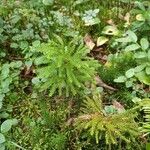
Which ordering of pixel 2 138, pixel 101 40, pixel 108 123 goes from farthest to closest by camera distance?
pixel 101 40
pixel 2 138
pixel 108 123

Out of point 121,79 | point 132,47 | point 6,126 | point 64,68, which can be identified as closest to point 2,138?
point 6,126

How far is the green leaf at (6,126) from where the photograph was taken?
9.45 ft

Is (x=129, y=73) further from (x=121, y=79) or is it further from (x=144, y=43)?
(x=144, y=43)

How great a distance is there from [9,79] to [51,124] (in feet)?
1.70

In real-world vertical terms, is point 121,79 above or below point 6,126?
above

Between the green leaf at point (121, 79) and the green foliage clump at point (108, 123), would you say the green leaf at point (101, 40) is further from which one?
the green foliage clump at point (108, 123)

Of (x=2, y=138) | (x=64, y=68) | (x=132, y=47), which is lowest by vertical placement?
(x=2, y=138)

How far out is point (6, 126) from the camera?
2893mm

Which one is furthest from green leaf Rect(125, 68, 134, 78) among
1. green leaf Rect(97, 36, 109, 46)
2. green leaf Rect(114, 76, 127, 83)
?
green leaf Rect(97, 36, 109, 46)

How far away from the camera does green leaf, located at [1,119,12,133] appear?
9.45 feet

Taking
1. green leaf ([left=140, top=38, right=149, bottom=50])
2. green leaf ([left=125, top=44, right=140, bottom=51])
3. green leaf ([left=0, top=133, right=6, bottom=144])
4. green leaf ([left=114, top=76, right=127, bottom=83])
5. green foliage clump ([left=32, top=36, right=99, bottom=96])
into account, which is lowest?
green leaf ([left=0, top=133, right=6, bottom=144])

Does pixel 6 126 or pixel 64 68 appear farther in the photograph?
pixel 6 126

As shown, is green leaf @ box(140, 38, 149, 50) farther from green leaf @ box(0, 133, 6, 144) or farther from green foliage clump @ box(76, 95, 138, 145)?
green leaf @ box(0, 133, 6, 144)

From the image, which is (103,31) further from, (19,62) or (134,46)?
(19,62)
